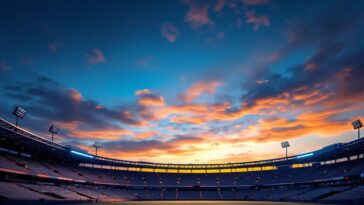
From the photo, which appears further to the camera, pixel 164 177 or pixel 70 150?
pixel 164 177

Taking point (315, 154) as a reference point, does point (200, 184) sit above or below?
below

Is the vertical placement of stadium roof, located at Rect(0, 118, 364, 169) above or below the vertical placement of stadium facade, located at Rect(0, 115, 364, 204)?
above

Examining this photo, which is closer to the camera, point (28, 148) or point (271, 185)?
point (28, 148)

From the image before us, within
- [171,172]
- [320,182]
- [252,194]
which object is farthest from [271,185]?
[171,172]

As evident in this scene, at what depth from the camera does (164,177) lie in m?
118

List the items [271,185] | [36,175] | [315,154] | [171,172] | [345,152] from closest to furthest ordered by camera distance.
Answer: [36,175] < [345,152] < [315,154] < [271,185] < [171,172]

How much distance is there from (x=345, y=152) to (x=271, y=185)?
30320mm

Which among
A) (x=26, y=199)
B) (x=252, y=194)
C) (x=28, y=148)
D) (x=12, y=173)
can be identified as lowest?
(x=252, y=194)

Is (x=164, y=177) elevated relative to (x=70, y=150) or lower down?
lower down

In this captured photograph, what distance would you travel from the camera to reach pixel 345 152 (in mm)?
77750

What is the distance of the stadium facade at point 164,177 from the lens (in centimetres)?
6106

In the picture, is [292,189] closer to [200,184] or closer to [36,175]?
[200,184]

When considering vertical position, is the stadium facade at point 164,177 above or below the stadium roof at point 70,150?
below

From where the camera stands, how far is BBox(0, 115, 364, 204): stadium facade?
200 ft
